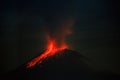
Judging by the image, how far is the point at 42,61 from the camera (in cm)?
2767

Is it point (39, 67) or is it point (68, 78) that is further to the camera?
point (39, 67)

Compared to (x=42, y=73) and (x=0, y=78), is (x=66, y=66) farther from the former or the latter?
(x=0, y=78)

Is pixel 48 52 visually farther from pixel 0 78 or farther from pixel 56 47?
pixel 0 78

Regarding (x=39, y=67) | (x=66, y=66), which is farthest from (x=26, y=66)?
(x=66, y=66)

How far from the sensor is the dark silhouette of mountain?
25.7 metres

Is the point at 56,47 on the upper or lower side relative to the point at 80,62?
upper

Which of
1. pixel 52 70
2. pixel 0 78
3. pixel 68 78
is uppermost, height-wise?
pixel 0 78

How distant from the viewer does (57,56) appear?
2806cm

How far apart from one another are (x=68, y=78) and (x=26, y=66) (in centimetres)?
436

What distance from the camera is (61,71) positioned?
1040 inches

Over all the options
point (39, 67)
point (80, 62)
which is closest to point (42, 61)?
point (39, 67)

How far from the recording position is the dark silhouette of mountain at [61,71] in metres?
25.7

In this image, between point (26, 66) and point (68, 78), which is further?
point (26, 66)

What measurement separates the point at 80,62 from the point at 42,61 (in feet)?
9.82
